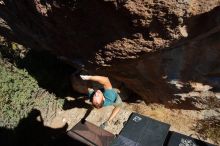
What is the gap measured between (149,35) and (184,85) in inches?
49.0

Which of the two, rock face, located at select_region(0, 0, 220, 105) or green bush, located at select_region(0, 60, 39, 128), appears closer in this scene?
rock face, located at select_region(0, 0, 220, 105)

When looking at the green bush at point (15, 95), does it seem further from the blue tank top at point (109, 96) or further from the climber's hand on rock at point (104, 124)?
the blue tank top at point (109, 96)

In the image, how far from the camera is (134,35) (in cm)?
306

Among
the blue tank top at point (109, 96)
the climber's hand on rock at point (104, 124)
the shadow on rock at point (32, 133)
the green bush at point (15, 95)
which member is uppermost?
the blue tank top at point (109, 96)

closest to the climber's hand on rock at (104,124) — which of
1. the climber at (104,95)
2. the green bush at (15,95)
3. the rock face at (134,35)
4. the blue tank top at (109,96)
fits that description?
the climber at (104,95)

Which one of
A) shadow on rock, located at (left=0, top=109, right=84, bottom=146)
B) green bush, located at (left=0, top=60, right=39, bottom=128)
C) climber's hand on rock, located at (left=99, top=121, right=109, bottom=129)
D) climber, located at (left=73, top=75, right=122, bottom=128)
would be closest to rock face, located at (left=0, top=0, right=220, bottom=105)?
climber, located at (left=73, top=75, right=122, bottom=128)

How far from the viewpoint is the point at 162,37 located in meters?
3.05

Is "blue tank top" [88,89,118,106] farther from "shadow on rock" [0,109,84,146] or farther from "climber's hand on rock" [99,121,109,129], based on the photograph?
"shadow on rock" [0,109,84,146]

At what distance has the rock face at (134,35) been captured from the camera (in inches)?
109

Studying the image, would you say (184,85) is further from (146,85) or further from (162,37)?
(162,37)

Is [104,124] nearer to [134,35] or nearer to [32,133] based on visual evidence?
[32,133]

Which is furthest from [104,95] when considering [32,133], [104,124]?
[32,133]

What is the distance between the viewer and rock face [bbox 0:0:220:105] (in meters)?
2.78

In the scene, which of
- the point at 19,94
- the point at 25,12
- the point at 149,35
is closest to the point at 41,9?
the point at 25,12
